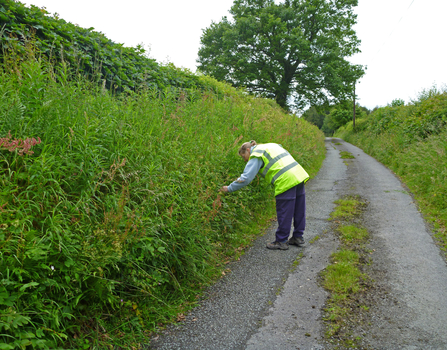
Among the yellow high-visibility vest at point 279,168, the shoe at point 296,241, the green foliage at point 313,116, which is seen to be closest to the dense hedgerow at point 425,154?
the shoe at point 296,241

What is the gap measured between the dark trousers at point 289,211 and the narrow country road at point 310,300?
1.00 ft

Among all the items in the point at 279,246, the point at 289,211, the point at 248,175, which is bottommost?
the point at 279,246

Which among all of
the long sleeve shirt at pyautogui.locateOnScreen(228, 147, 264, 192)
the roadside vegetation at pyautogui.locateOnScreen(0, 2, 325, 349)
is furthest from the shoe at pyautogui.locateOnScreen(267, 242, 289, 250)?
the long sleeve shirt at pyautogui.locateOnScreen(228, 147, 264, 192)

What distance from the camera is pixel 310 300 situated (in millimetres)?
3596

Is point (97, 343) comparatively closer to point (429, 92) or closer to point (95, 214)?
point (95, 214)

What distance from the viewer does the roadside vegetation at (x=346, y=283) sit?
119 inches

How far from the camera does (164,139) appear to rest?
4.59 metres

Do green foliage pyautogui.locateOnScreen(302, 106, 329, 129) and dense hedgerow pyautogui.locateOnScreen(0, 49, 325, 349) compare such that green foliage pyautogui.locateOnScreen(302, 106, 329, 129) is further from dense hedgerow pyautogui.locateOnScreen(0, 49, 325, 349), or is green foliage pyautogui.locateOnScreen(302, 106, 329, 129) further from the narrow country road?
dense hedgerow pyautogui.locateOnScreen(0, 49, 325, 349)

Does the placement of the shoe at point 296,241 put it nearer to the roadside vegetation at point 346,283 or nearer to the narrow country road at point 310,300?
the narrow country road at point 310,300

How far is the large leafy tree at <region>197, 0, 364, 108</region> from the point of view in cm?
2572

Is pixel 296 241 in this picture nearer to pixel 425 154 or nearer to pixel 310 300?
pixel 310 300

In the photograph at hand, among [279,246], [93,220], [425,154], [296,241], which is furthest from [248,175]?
[425,154]

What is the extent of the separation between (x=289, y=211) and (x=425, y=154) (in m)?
8.15

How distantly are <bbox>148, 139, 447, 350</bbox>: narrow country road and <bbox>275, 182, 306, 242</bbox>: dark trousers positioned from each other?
306 mm
